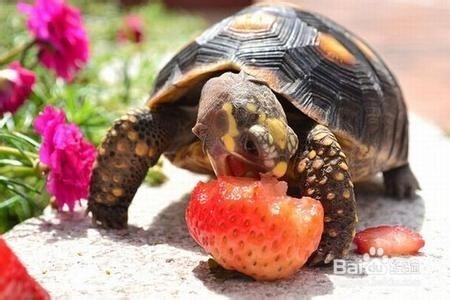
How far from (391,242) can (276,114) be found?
363 mm

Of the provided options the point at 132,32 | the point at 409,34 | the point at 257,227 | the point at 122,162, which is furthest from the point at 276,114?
the point at 409,34

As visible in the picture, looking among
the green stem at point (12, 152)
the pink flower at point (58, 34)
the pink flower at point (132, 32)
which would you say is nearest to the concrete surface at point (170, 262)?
the green stem at point (12, 152)

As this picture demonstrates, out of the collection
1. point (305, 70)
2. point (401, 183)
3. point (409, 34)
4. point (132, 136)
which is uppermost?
point (305, 70)

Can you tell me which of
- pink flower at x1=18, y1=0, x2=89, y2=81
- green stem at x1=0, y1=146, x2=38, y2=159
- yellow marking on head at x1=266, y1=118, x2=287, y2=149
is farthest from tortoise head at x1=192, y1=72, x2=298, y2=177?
pink flower at x1=18, y1=0, x2=89, y2=81

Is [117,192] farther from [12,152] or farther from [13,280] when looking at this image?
[13,280]

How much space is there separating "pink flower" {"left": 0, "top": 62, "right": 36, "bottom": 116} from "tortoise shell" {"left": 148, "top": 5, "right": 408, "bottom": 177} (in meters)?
0.33

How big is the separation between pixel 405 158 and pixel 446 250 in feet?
1.74

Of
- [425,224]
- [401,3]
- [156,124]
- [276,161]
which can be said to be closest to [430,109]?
[425,224]

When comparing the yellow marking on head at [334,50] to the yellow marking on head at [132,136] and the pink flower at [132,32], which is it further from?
the pink flower at [132,32]

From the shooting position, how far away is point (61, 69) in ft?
7.13

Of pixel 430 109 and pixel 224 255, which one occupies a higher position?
pixel 224 255

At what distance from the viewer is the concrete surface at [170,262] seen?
1.25m

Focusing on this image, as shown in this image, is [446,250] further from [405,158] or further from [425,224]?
[405,158]

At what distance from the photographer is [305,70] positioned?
1.60 m
